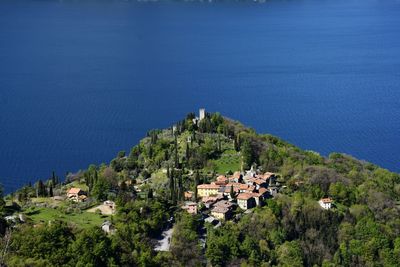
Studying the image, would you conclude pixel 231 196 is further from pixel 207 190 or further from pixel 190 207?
pixel 190 207

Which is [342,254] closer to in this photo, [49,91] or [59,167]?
→ [59,167]

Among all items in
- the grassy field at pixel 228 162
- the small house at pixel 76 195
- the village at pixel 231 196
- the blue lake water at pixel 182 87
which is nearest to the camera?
the village at pixel 231 196

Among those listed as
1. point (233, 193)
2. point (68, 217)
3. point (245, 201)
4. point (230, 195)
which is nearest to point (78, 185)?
point (68, 217)

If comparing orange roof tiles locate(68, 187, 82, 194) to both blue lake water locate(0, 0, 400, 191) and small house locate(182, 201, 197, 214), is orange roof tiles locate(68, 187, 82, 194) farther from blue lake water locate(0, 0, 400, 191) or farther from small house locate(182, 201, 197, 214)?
blue lake water locate(0, 0, 400, 191)

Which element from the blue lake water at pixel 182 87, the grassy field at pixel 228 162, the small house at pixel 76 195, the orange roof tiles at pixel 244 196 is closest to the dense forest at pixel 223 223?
the grassy field at pixel 228 162

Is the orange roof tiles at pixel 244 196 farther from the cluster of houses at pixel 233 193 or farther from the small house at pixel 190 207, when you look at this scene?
the small house at pixel 190 207

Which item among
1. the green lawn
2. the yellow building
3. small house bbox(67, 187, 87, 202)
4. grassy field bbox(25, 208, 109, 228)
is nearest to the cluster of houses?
the yellow building
